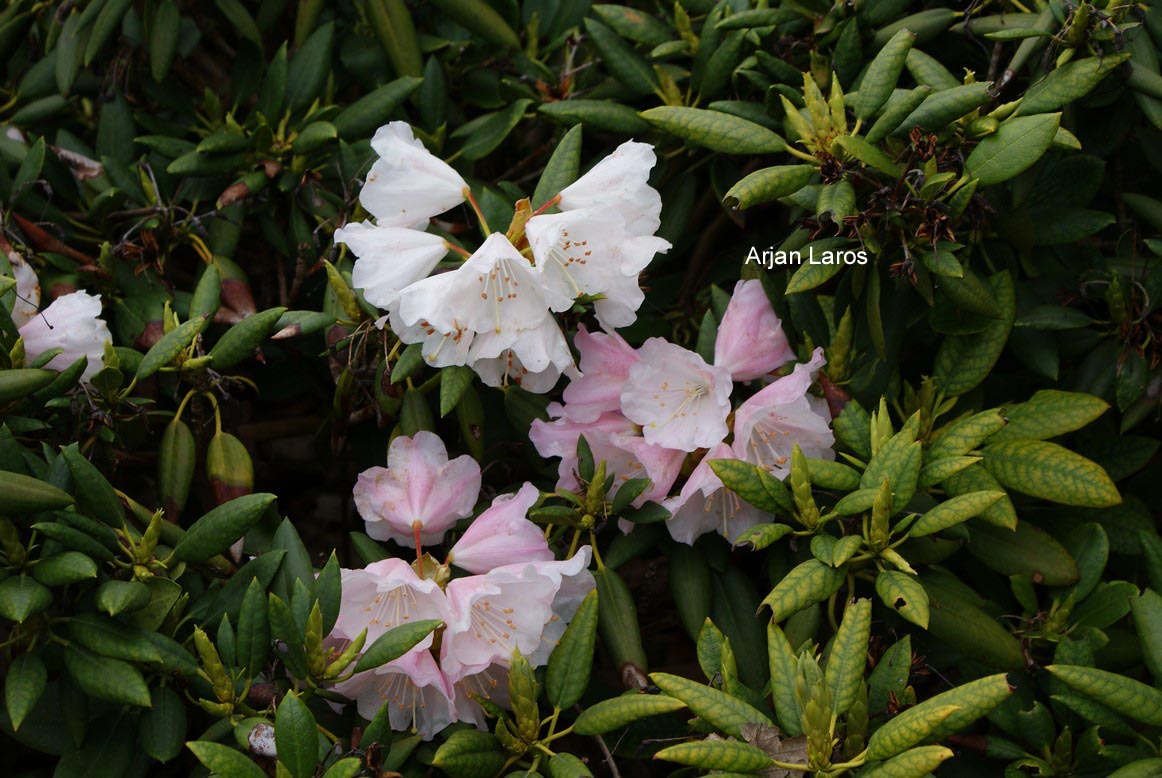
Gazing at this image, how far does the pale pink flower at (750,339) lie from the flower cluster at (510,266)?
6.6 inches

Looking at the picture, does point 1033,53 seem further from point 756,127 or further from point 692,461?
point 692,461

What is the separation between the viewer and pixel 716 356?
5.17 ft

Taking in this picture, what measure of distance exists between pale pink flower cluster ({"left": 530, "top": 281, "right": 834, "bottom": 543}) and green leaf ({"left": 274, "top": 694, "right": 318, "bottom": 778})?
1.66 feet

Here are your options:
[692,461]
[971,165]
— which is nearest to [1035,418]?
[971,165]

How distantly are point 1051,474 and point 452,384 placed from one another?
81cm

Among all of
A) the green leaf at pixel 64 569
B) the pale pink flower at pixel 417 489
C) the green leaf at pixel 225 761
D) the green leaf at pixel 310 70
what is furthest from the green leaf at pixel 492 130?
the green leaf at pixel 225 761

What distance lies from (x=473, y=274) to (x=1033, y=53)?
87 cm

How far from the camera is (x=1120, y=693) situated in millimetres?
1306

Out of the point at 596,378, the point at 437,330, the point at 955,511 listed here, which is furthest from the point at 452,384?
the point at 955,511

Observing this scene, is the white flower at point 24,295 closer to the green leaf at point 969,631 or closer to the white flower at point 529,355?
the white flower at point 529,355

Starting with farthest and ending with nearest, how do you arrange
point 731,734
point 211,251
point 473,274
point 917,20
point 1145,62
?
1. point 211,251
2. point 917,20
3. point 1145,62
4. point 473,274
5. point 731,734

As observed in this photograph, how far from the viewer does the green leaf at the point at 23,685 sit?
1232mm

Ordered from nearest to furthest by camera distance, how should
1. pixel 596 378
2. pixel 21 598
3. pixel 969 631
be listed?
1. pixel 21 598
2. pixel 969 631
3. pixel 596 378

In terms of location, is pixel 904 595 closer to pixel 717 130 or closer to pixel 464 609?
pixel 464 609
